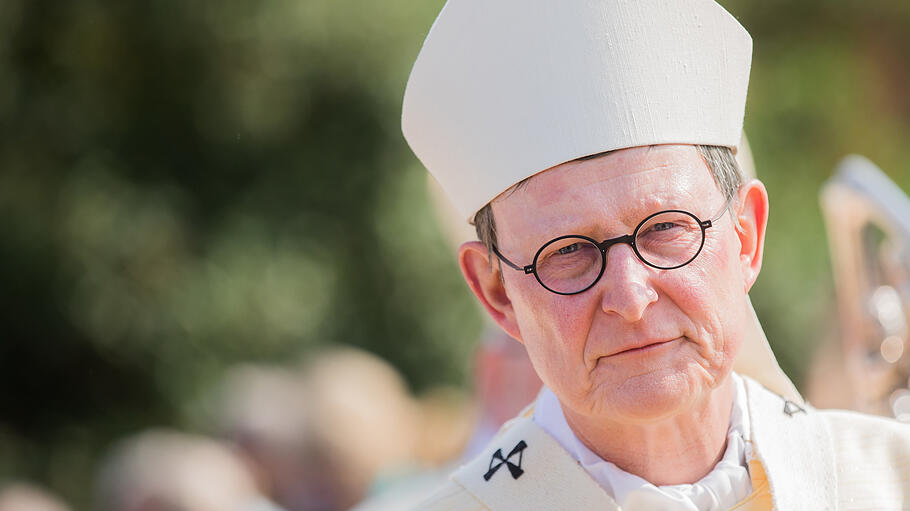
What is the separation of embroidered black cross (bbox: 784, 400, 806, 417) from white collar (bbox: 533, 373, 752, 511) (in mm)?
97

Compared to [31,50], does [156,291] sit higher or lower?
lower

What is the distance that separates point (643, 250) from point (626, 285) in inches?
3.4

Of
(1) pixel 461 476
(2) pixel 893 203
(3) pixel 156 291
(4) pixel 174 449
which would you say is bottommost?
(2) pixel 893 203

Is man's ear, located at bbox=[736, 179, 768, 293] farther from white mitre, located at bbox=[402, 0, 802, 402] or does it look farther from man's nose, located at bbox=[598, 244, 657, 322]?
man's nose, located at bbox=[598, 244, 657, 322]

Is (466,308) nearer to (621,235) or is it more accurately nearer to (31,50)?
(31,50)

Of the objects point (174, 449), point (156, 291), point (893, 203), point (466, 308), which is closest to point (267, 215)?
point (156, 291)

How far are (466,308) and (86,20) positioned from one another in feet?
12.0

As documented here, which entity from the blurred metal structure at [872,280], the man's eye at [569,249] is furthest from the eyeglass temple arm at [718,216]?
the blurred metal structure at [872,280]

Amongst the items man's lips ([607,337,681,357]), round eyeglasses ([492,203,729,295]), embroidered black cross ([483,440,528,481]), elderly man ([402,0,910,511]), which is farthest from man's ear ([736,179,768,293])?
embroidered black cross ([483,440,528,481])

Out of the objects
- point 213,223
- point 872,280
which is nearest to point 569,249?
point 872,280

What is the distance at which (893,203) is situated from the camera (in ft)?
10.5

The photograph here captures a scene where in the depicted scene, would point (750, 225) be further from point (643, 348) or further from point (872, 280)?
point (872, 280)

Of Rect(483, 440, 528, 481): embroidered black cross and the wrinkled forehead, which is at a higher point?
the wrinkled forehead

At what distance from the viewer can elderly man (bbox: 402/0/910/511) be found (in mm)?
1856
